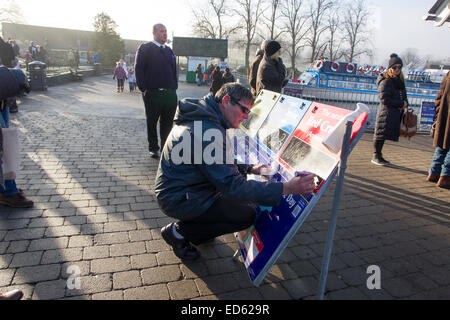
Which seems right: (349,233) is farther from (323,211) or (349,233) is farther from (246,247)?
(246,247)

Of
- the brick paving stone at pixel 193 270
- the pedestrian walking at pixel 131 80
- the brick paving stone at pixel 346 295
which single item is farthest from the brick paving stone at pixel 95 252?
the pedestrian walking at pixel 131 80

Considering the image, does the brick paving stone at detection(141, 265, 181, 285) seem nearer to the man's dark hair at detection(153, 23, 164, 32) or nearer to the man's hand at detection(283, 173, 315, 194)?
the man's hand at detection(283, 173, 315, 194)

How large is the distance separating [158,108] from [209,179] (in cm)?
351

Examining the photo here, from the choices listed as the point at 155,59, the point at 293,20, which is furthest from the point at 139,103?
the point at 293,20

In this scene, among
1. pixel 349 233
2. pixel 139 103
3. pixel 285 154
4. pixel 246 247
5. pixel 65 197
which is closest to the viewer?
pixel 285 154

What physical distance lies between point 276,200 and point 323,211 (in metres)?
2.09

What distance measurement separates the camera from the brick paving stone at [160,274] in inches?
95.1

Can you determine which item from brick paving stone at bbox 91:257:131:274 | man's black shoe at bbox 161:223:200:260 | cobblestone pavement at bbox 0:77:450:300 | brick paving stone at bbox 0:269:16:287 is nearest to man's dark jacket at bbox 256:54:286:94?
cobblestone pavement at bbox 0:77:450:300

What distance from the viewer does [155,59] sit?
5133mm

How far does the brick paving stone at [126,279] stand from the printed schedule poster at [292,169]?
0.92m

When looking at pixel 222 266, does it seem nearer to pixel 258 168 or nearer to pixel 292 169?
pixel 258 168

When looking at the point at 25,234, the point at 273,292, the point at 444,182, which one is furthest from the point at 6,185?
the point at 444,182

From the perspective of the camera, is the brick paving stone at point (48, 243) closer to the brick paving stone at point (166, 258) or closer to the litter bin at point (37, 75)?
the brick paving stone at point (166, 258)
